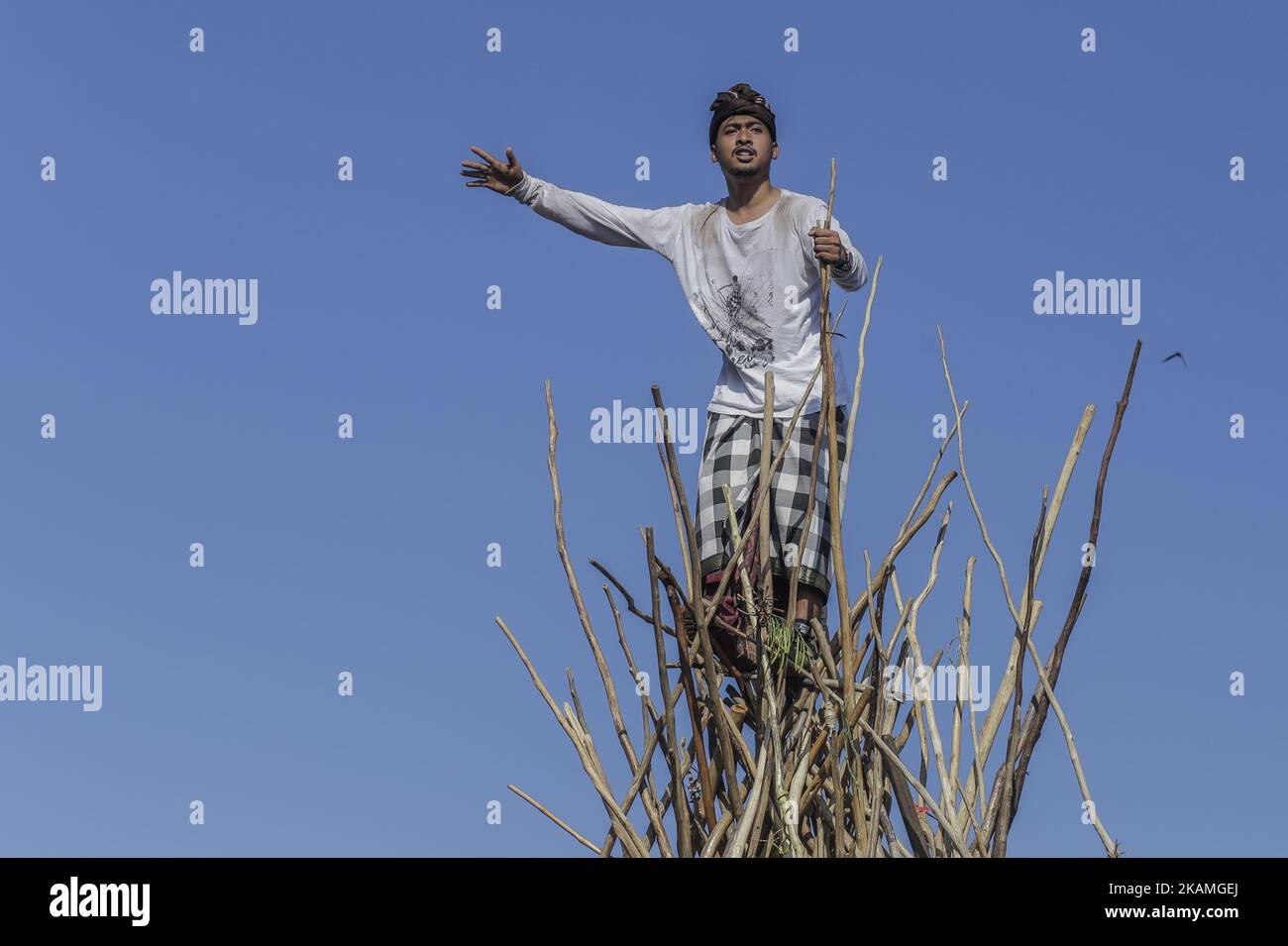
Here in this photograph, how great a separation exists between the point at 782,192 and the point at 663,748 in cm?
153

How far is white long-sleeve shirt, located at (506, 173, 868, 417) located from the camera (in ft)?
14.3

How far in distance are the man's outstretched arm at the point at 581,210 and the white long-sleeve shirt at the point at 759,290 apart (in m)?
0.03

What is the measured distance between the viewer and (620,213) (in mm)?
4621

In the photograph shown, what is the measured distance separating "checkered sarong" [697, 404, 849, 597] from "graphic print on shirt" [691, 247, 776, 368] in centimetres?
16

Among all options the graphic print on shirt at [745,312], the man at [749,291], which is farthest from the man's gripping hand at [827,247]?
the graphic print on shirt at [745,312]

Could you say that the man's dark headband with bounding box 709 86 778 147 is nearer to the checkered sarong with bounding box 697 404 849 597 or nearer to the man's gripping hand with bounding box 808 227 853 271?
the man's gripping hand with bounding box 808 227 853 271

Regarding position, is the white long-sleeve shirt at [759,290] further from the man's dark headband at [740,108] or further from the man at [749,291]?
the man's dark headband at [740,108]

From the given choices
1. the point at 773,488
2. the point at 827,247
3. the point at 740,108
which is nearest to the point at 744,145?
the point at 740,108

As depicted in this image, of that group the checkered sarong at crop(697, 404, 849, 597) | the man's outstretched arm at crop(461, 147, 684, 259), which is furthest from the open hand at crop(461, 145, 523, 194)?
the checkered sarong at crop(697, 404, 849, 597)

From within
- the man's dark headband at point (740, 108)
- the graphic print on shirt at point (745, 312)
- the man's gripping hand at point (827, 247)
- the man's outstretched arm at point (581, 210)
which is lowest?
the graphic print on shirt at point (745, 312)

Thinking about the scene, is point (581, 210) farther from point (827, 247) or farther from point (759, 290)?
point (827, 247)

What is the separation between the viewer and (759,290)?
4414 mm

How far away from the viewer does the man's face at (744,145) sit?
14.7ft

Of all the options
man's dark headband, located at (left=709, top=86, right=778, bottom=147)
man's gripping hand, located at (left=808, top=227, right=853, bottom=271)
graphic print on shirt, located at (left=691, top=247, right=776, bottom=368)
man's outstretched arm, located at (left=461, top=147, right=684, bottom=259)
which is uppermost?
man's dark headband, located at (left=709, top=86, right=778, bottom=147)
